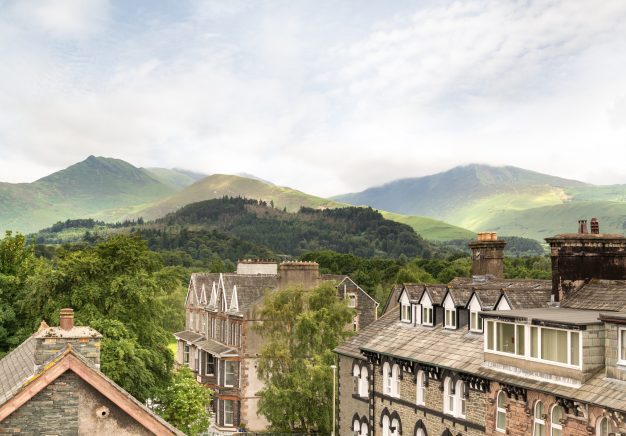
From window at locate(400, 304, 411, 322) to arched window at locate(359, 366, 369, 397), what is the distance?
389 cm

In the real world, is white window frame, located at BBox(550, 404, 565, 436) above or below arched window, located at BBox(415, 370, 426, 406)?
above

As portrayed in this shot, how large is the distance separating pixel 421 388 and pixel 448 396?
2.61 m

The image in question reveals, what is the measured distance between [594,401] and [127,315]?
32.2m

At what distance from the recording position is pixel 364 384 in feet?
144

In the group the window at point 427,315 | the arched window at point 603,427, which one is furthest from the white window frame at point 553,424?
the window at point 427,315

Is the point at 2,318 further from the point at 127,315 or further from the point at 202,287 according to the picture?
the point at 202,287

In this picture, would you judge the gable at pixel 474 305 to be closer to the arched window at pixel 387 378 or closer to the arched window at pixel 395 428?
the arched window at pixel 387 378

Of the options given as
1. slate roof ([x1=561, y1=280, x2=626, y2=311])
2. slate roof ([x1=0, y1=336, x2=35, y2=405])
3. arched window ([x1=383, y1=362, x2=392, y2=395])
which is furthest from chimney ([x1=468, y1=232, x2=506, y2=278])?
A: slate roof ([x1=0, y1=336, x2=35, y2=405])

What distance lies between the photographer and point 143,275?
158ft

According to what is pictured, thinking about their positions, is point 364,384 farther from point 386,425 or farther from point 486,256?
point 486,256

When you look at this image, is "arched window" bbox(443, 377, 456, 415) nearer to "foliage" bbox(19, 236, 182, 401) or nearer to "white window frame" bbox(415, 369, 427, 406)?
"white window frame" bbox(415, 369, 427, 406)

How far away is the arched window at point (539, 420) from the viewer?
1076 inches

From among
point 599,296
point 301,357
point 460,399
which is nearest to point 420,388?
point 460,399

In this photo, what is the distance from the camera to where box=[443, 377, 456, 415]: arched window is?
34.2m
